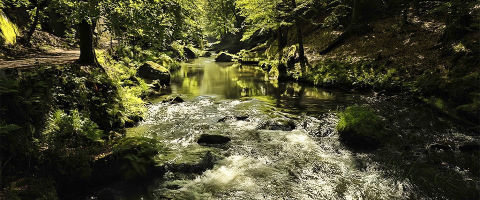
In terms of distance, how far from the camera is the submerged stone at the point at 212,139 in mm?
9281

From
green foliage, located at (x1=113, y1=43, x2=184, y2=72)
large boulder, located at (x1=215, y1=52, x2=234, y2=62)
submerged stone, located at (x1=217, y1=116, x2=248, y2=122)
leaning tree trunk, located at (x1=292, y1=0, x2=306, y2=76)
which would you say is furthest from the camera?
large boulder, located at (x1=215, y1=52, x2=234, y2=62)

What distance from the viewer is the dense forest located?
6.36 m

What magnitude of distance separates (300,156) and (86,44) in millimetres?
9489

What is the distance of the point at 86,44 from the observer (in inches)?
428

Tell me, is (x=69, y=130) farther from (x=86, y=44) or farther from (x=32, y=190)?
(x=86, y=44)

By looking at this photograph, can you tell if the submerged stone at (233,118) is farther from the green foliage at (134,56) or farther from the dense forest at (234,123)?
the green foliage at (134,56)

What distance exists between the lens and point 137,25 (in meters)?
9.54

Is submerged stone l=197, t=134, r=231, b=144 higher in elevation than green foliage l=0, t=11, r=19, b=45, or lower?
lower

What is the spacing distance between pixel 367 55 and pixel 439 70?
5.62 meters

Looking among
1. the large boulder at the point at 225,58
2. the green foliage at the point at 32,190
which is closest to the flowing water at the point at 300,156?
the green foliage at the point at 32,190

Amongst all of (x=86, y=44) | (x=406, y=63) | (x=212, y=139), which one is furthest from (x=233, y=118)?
(x=406, y=63)

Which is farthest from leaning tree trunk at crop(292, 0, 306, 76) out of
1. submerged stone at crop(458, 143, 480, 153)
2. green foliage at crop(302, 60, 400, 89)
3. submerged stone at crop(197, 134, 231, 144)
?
submerged stone at crop(458, 143, 480, 153)

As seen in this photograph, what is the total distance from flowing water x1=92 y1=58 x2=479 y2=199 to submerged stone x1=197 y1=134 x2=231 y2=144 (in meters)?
0.29

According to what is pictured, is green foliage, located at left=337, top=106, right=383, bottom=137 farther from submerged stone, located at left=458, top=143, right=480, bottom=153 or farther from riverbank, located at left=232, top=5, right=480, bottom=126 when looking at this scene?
riverbank, located at left=232, top=5, right=480, bottom=126
